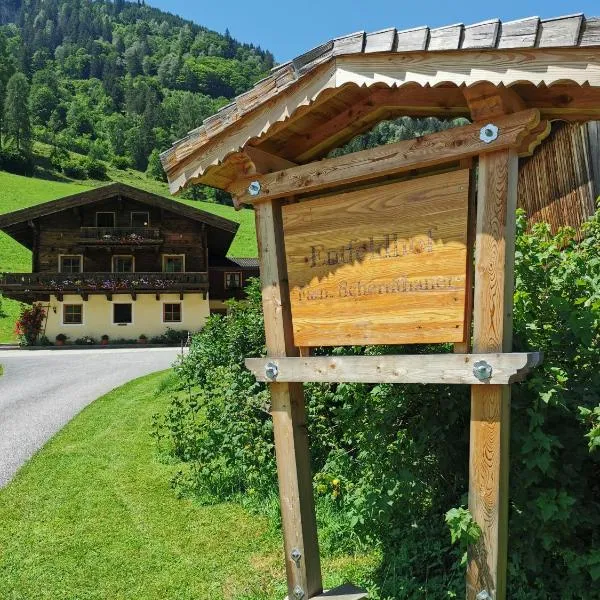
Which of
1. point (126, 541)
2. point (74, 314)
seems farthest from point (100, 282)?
point (126, 541)

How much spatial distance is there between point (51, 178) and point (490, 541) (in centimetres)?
9581

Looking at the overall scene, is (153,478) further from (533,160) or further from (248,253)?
(248,253)

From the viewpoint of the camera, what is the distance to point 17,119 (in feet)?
311

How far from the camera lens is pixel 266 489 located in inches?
229

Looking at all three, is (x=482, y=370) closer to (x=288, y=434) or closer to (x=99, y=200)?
(x=288, y=434)

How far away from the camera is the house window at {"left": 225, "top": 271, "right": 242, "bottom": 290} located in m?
37.5

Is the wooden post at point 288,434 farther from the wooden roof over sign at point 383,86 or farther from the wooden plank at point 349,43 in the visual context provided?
the wooden plank at point 349,43

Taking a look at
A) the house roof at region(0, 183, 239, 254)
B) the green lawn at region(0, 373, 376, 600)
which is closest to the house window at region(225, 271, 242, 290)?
the house roof at region(0, 183, 239, 254)

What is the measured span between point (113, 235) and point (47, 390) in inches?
805

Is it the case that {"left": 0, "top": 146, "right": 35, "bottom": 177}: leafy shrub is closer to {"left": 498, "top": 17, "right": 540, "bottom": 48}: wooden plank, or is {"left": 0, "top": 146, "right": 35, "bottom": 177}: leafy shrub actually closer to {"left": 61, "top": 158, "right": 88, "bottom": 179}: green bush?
{"left": 61, "top": 158, "right": 88, "bottom": 179}: green bush

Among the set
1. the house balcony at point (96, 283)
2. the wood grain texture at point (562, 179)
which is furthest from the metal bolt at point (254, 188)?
the house balcony at point (96, 283)

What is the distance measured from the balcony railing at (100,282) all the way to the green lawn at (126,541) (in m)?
25.7

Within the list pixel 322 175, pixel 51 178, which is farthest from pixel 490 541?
pixel 51 178

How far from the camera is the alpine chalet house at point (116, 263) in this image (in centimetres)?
3209
